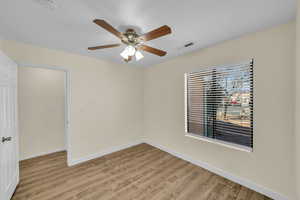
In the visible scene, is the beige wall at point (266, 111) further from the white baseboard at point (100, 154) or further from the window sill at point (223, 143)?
the white baseboard at point (100, 154)

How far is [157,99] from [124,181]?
83.6 inches

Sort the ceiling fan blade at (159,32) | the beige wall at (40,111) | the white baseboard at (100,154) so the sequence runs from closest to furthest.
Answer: the ceiling fan blade at (159,32)
the white baseboard at (100,154)
the beige wall at (40,111)

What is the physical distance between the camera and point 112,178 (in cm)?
218

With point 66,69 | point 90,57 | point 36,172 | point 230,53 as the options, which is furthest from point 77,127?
point 230,53

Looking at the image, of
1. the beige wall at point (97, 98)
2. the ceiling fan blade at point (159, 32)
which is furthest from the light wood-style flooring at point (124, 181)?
the ceiling fan blade at point (159, 32)

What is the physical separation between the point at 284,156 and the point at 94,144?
349 centimetres

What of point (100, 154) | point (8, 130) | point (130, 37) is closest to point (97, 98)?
point (100, 154)

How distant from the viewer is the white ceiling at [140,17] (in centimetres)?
128

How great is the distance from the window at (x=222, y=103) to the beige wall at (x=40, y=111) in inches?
137

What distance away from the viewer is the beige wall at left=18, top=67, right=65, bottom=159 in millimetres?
2822

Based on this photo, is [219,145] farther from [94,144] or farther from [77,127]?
[77,127]

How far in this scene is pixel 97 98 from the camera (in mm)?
2998

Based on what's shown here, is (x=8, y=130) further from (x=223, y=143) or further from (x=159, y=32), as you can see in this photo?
(x=223, y=143)

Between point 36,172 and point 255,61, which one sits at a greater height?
point 255,61
